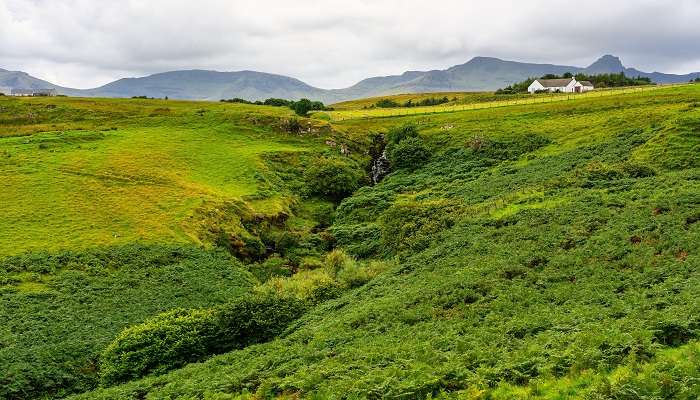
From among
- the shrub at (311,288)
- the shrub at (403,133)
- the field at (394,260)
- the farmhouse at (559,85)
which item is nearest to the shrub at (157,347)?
the field at (394,260)

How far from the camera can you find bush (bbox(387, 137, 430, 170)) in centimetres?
8700

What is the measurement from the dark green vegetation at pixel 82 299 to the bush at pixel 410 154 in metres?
41.4

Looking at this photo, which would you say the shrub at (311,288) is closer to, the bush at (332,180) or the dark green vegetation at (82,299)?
the dark green vegetation at (82,299)

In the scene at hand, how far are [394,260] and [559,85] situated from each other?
490 feet

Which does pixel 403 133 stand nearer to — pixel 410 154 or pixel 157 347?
pixel 410 154

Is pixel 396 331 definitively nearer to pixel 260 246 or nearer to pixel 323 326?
pixel 323 326

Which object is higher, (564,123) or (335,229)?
(564,123)

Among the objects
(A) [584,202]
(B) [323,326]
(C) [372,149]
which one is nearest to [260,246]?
(B) [323,326]

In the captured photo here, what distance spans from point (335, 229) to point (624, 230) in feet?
125

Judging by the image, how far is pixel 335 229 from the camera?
66.4 m

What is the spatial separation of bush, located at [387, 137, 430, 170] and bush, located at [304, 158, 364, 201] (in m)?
8.54

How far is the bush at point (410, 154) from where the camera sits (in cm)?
8700

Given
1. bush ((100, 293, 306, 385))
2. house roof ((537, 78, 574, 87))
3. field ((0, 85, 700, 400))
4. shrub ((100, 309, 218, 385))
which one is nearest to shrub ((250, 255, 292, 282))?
field ((0, 85, 700, 400))

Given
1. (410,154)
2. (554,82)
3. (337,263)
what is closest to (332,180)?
(410,154)
